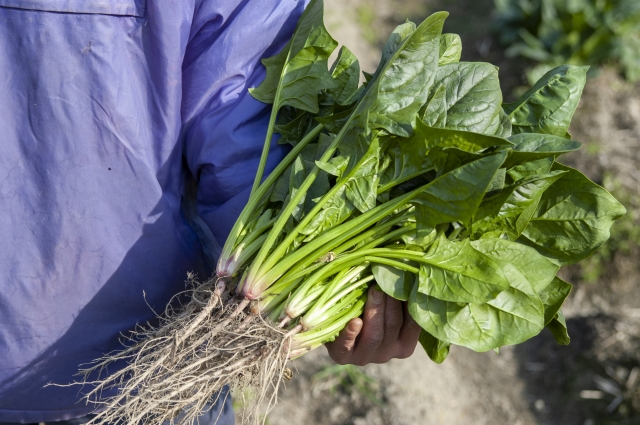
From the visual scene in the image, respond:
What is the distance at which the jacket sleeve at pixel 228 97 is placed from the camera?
1.44m

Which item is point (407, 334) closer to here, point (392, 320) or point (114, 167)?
point (392, 320)

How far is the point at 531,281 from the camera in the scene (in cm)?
141

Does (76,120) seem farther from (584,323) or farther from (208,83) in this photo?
(584,323)

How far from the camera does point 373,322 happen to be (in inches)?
60.5

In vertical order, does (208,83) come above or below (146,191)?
above

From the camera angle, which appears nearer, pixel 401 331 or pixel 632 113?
pixel 401 331

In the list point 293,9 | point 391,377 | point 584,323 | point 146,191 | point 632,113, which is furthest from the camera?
point 632,113

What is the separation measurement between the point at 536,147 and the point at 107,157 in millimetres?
960

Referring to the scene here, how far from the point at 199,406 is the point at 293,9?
1.01 m

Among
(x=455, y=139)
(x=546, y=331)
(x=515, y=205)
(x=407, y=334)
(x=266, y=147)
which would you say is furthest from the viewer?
(x=546, y=331)

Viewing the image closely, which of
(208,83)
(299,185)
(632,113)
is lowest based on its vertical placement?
(632,113)

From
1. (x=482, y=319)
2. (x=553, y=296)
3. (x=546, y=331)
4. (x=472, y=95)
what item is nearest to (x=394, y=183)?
(x=472, y=95)

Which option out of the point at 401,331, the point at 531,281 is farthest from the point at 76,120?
the point at 531,281

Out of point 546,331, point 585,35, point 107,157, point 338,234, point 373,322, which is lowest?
point 546,331
